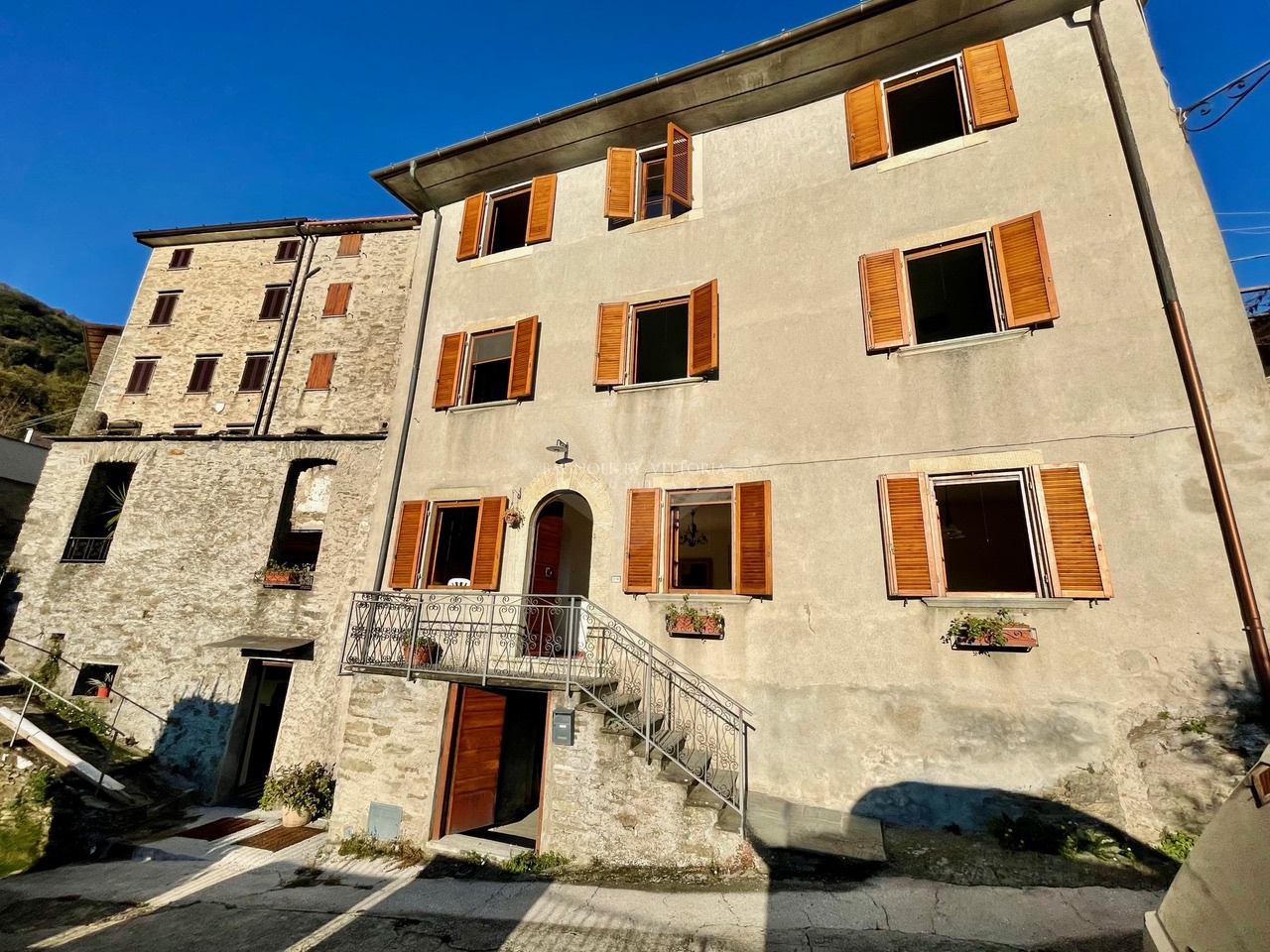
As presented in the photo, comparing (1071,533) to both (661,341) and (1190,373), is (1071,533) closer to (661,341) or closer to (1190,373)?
(1190,373)

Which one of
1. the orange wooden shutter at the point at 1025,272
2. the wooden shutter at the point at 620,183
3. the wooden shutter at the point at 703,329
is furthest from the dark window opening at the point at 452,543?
the orange wooden shutter at the point at 1025,272

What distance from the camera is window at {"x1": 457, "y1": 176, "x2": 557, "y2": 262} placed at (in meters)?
11.1

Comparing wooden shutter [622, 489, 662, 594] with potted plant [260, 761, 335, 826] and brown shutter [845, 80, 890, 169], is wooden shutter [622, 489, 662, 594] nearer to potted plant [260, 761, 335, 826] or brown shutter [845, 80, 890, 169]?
brown shutter [845, 80, 890, 169]

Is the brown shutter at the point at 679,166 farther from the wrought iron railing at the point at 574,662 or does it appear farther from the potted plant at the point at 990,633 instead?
the potted plant at the point at 990,633

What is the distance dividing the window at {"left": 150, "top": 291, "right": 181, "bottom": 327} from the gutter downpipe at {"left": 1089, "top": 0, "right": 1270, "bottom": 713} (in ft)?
78.8

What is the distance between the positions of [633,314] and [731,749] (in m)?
6.95

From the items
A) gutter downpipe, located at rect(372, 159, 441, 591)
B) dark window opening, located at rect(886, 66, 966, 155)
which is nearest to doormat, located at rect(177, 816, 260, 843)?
gutter downpipe, located at rect(372, 159, 441, 591)

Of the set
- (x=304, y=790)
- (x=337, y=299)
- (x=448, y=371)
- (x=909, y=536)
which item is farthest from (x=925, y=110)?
(x=337, y=299)

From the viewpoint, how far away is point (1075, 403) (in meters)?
6.73

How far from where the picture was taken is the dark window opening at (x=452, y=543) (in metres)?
9.82

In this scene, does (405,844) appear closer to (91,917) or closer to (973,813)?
(91,917)

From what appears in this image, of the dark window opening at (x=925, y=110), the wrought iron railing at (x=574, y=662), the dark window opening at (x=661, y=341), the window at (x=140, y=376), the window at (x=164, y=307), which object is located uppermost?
the window at (x=164, y=307)

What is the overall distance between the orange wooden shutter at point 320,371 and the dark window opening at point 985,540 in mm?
16769

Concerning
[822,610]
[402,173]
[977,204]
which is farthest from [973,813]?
[402,173]
